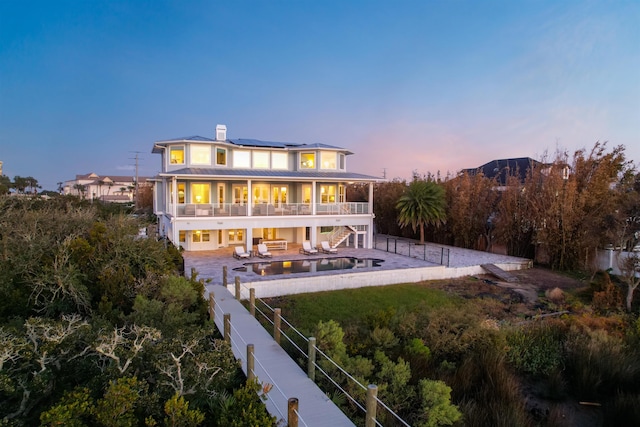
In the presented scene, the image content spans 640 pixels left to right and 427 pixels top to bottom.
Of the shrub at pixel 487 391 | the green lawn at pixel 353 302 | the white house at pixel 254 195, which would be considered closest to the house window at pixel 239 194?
the white house at pixel 254 195

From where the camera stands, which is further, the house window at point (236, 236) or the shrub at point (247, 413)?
the house window at point (236, 236)

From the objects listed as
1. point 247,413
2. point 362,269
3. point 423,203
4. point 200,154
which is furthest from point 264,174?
point 247,413

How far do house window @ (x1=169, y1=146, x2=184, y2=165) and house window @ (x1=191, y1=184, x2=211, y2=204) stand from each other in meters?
1.77

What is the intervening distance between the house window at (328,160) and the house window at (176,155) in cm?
881

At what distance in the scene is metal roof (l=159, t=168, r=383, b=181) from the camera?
19.2 m

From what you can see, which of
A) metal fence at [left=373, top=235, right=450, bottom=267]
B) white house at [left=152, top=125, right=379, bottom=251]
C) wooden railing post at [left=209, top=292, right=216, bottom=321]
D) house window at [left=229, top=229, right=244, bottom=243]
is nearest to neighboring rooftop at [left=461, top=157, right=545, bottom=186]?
metal fence at [left=373, top=235, right=450, bottom=267]

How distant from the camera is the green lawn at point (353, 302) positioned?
36.0 ft

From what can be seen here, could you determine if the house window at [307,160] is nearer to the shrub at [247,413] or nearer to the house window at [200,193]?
the house window at [200,193]

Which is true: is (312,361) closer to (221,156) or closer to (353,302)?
(353,302)

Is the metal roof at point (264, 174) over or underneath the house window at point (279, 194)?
over

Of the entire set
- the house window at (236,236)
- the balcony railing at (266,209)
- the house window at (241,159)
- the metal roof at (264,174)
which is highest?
the house window at (241,159)

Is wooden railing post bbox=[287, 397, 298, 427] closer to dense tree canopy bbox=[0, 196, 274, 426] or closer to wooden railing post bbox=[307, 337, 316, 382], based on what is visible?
dense tree canopy bbox=[0, 196, 274, 426]

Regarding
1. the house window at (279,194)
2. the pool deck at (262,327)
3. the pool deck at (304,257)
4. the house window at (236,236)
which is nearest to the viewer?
the pool deck at (262,327)

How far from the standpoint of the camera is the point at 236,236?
2302 cm
